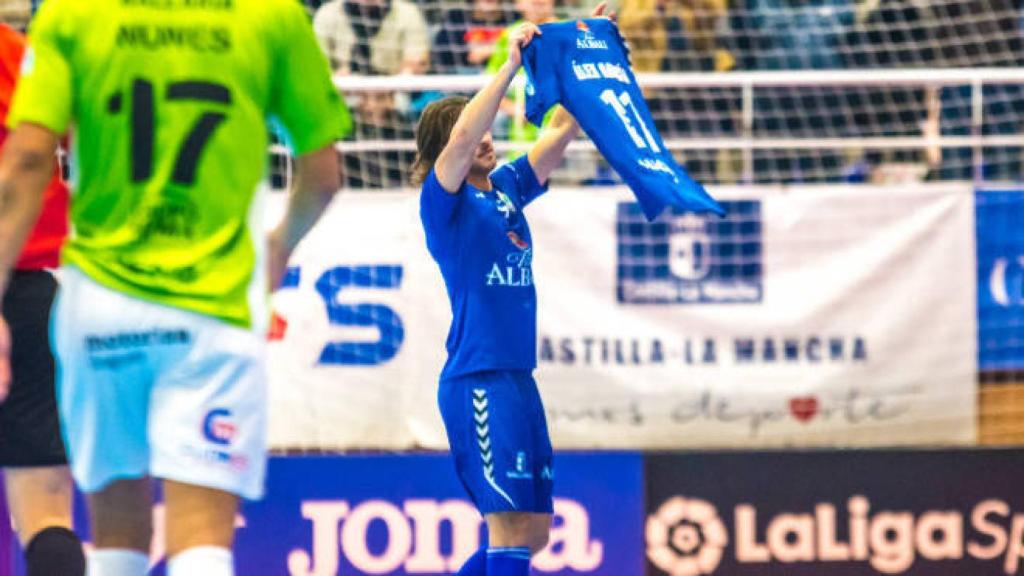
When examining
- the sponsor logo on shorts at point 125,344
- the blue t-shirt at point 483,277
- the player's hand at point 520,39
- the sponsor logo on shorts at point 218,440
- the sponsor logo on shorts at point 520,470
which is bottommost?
the sponsor logo on shorts at point 520,470

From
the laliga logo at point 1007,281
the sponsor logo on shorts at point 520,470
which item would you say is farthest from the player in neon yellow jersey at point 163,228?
the laliga logo at point 1007,281

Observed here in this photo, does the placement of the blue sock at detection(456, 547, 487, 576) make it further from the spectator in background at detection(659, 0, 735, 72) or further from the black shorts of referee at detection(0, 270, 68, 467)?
the spectator in background at detection(659, 0, 735, 72)

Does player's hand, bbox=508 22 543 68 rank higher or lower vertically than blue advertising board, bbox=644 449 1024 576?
higher

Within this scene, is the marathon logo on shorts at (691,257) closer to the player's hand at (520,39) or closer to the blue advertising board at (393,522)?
the blue advertising board at (393,522)

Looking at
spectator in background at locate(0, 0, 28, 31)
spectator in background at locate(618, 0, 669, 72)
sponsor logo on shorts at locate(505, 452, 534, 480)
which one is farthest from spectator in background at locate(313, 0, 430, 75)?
sponsor logo on shorts at locate(505, 452, 534, 480)

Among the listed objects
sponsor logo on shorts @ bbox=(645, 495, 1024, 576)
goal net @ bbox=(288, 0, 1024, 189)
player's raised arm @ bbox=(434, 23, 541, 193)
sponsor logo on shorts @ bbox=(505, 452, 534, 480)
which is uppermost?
goal net @ bbox=(288, 0, 1024, 189)

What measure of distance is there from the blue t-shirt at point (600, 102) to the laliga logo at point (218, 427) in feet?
7.72

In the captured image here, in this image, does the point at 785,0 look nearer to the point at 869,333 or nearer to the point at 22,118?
the point at 869,333

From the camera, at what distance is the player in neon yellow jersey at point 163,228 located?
3.98 metres

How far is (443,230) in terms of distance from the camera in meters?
6.20

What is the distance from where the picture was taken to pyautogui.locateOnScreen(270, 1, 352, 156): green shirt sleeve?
4113 mm

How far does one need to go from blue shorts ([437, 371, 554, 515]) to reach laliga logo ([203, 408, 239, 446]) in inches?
86.8

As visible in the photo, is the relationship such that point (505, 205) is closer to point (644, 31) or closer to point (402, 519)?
point (402, 519)

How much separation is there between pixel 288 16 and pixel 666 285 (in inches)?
201
